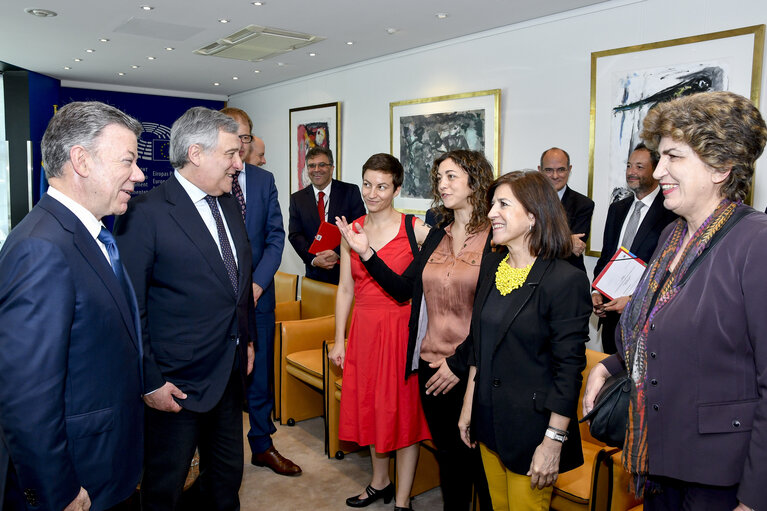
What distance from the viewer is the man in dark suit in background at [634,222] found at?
3422 mm

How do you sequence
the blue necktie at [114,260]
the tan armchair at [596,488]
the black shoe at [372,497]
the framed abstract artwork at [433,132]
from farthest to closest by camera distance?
the framed abstract artwork at [433,132]
the black shoe at [372,497]
the tan armchair at [596,488]
the blue necktie at [114,260]

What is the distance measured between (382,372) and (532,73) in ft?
11.0

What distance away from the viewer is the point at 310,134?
817 centimetres

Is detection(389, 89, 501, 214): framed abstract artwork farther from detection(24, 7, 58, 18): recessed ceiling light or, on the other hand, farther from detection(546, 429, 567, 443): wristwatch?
detection(546, 429, 567, 443): wristwatch

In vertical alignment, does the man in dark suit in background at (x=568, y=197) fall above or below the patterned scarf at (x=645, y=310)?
above

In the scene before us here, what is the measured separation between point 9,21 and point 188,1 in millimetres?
2058

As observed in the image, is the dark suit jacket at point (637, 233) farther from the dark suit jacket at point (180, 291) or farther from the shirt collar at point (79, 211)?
the shirt collar at point (79, 211)

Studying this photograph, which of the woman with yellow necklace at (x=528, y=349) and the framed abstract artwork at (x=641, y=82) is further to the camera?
the framed abstract artwork at (x=641, y=82)

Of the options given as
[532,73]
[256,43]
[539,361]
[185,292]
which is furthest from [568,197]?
[256,43]

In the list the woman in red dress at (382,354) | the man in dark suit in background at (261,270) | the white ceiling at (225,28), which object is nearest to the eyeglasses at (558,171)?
the white ceiling at (225,28)

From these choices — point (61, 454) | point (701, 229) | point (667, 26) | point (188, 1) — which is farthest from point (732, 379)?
point (188, 1)

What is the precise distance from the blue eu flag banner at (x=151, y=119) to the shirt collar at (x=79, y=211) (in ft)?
28.2

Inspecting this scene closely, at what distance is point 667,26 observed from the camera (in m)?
4.12

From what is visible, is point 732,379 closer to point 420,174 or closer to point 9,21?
point 420,174
